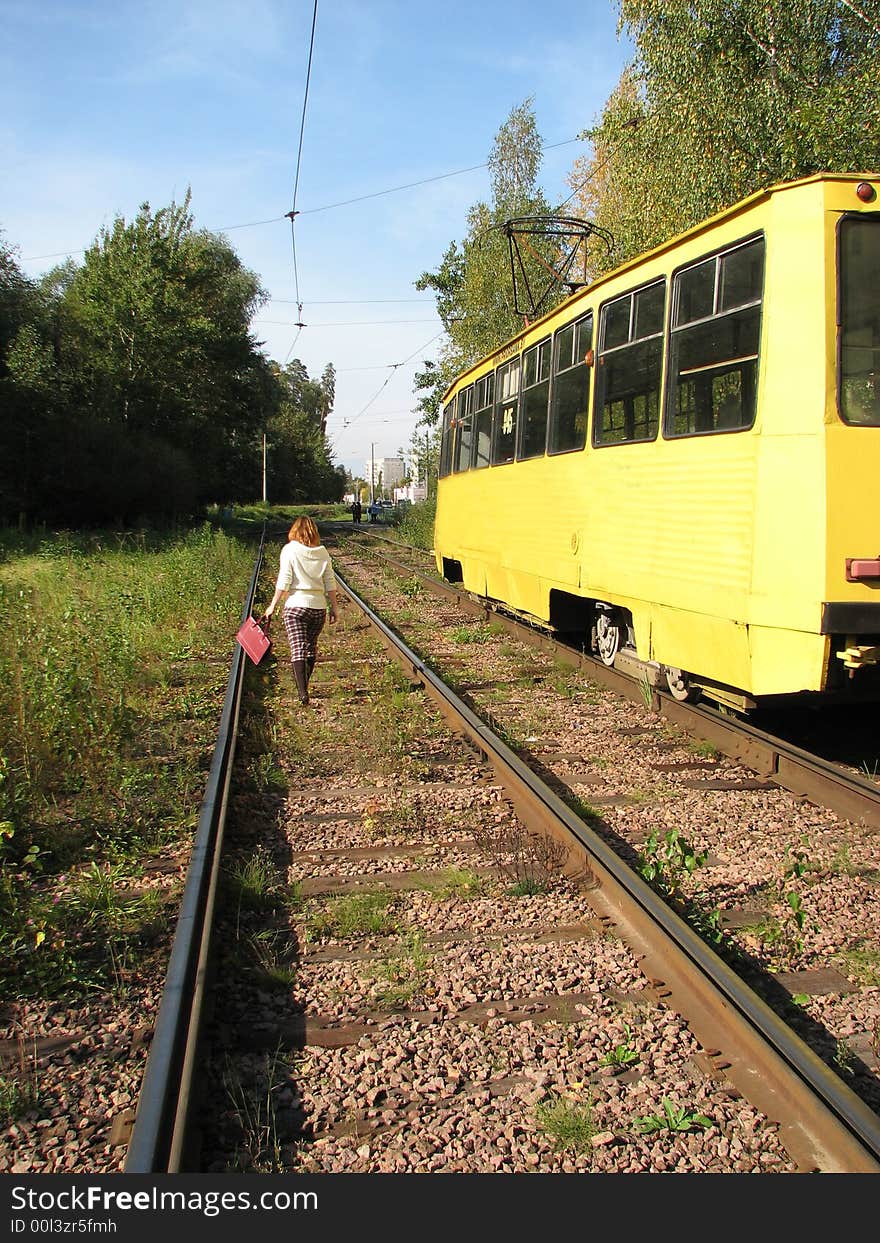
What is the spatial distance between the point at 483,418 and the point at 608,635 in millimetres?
4274

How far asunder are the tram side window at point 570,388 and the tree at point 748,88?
791 centimetres

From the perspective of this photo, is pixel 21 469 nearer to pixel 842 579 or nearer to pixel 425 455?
pixel 425 455

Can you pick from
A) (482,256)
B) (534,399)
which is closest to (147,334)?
(482,256)

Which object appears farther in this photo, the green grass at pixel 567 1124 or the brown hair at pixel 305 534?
the brown hair at pixel 305 534

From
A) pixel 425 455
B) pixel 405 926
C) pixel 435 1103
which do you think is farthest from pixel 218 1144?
pixel 425 455

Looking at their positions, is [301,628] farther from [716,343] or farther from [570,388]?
[716,343]

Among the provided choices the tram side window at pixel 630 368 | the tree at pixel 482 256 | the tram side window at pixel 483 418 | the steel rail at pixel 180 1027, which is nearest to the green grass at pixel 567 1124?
the steel rail at pixel 180 1027

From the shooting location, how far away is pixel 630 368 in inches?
281

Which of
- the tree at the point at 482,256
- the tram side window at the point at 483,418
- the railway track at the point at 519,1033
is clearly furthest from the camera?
the tree at the point at 482,256

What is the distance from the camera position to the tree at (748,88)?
1398cm

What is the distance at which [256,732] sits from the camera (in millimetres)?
7215

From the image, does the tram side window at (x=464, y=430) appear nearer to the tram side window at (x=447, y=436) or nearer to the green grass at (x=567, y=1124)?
the tram side window at (x=447, y=436)

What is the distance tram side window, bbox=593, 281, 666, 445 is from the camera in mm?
6695

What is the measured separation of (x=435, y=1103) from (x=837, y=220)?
4705 millimetres
